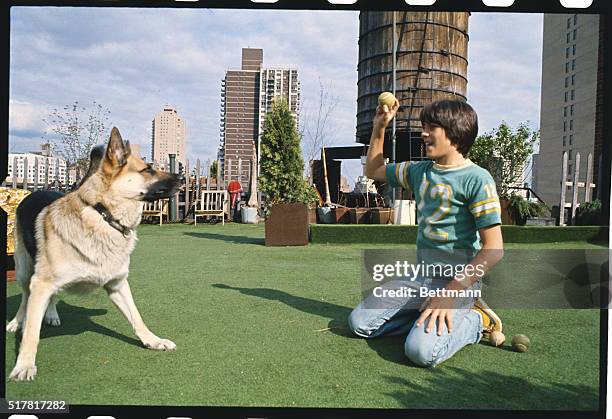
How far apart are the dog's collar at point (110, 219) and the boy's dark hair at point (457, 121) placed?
5.13 ft

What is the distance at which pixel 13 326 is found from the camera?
1869 mm

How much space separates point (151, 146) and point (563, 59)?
81.2 inches

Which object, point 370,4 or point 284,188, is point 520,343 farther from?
point 284,188

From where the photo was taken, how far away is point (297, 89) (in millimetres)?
2297

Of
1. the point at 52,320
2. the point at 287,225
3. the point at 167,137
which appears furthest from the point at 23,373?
the point at 287,225

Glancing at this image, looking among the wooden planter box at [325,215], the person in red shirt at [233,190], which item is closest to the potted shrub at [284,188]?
the wooden planter box at [325,215]

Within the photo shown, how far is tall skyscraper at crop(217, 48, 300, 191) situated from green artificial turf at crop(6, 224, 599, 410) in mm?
670

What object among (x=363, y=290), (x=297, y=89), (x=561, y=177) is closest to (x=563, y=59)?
(x=561, y=177)

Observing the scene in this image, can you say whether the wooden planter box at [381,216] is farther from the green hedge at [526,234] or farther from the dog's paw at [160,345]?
the dog's paw at [160,345]

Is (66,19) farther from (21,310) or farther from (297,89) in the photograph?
(21,310)

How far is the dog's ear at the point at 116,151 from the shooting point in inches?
68.8

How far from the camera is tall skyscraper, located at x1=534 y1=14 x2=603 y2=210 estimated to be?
1805 mm

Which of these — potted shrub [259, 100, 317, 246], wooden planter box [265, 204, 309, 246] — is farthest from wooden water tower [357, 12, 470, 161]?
wooden planter box [265, 204, 309, 246]

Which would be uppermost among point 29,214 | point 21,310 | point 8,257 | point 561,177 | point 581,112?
point 581,112
